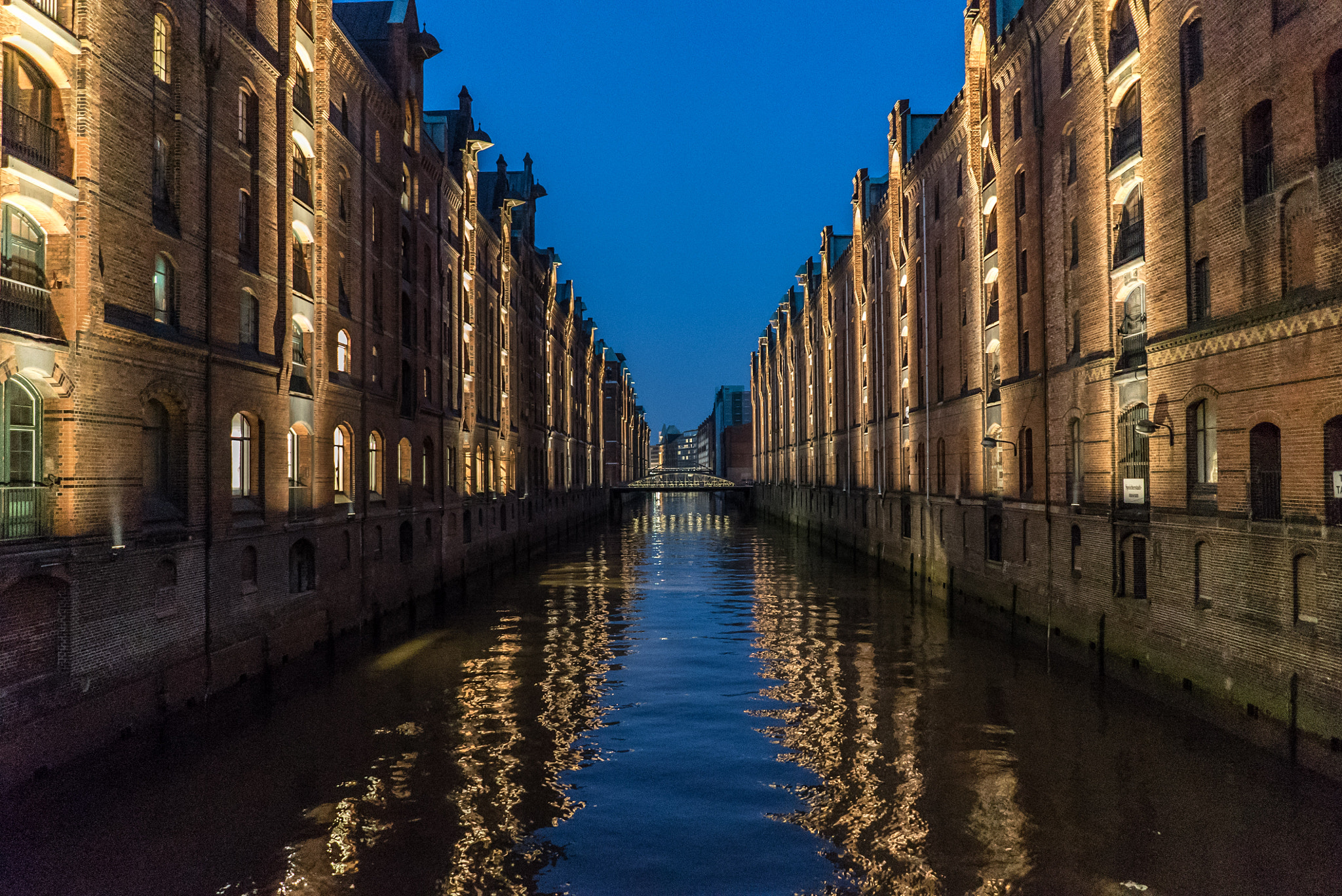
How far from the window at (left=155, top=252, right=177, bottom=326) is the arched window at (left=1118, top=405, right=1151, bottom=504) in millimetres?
18865

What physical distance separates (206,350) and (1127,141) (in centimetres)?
1941

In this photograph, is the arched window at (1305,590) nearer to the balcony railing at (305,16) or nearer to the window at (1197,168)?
the window at (1197,168)

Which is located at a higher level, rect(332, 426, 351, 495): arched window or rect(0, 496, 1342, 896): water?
rect(332, 426, 351, 495): arched window

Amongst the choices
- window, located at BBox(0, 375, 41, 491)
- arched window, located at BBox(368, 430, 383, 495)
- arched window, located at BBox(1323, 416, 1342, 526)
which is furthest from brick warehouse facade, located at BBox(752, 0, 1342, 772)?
arched window, located at BBox(368, 430, 383, 495)

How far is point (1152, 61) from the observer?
60.4ft

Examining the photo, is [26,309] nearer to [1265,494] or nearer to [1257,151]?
[1265,494]

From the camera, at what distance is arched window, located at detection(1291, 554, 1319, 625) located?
13.2 meters

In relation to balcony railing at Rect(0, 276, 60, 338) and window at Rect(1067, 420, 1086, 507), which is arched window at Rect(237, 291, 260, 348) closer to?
balcony railing at Rect(0, 276, 60, 338)

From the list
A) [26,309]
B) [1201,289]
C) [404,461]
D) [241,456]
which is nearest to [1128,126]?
[1201,289]

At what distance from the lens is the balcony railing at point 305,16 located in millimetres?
22750

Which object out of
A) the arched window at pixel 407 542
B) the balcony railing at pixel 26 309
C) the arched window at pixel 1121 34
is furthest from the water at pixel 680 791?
the arched window at pixel 1121 34

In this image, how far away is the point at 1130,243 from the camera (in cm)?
2023

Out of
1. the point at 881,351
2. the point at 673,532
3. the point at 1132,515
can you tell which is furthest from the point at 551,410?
the point at 1132,515

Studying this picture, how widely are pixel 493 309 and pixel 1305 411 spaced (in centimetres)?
3960
